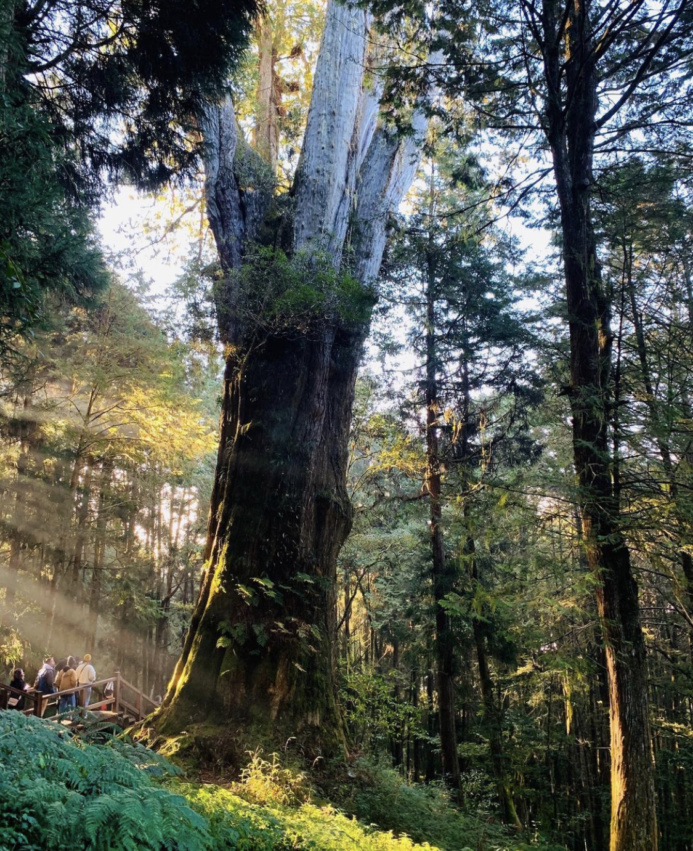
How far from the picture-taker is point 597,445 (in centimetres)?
535

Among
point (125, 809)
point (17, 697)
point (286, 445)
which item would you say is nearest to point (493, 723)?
point (286, 445)

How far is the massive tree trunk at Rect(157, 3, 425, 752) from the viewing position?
584 centimetres

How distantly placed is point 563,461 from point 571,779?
13557 mm

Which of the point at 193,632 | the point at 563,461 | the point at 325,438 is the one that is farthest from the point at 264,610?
the point at 563,461

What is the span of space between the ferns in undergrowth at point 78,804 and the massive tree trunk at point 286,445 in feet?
10.7

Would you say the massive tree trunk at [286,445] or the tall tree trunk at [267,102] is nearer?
the massive tree trunk at [286,445]

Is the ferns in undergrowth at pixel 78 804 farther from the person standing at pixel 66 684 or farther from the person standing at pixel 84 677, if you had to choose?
the person standing at pixel 84 677

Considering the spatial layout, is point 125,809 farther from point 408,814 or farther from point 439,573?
point 439,573

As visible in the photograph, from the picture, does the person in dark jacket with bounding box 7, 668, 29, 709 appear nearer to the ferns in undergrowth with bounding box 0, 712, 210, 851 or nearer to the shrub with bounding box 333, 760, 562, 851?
the shrub with bounding box 333, 760, 562, 851

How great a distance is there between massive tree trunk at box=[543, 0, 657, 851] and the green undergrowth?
257 centimetres

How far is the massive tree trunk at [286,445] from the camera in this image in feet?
19.1

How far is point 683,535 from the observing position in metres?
4.58

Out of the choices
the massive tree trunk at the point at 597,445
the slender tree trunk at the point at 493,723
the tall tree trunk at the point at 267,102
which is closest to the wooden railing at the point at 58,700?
the massive tree trunk at the point at 597,445

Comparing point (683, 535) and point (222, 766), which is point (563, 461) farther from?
point (222, 766)
